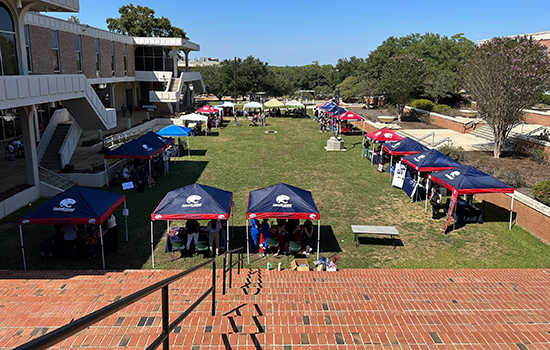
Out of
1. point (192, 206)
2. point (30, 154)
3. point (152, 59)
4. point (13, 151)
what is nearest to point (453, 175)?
point (192, 206)

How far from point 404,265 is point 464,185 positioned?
411 centimetres

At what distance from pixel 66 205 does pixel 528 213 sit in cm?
1448

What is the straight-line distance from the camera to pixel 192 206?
1116 cm

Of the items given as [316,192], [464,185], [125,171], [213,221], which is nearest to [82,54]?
[125,171]

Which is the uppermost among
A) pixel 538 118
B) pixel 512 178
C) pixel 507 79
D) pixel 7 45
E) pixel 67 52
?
pixel 67 52

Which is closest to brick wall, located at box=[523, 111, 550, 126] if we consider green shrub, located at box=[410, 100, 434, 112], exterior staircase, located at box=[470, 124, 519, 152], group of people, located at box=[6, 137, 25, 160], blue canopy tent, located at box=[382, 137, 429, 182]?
exterior staircase, located at box=[470, 124, 519, 152]

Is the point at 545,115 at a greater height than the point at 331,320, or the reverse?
the point at 545,115

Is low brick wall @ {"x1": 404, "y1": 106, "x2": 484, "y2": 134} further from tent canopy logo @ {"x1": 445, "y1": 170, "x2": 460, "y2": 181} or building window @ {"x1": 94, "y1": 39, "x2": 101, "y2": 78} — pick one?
building window @ {"x1": 94, "y1": 39, "x2": 101, "y2": 78}

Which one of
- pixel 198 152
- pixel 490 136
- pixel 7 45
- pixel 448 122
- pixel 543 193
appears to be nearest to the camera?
pixel 543 193

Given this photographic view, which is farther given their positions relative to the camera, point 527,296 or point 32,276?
point 32,276

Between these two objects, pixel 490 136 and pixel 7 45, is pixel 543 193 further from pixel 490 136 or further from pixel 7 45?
pixel 7 45

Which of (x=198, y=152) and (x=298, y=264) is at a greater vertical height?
(x=198, y=152)

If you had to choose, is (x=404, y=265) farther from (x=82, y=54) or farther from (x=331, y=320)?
(x=82, y=54)

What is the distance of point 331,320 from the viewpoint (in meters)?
5.90
